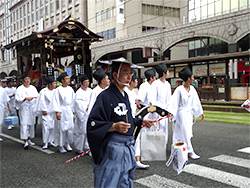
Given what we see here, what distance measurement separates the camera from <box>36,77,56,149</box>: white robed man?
6984 mm

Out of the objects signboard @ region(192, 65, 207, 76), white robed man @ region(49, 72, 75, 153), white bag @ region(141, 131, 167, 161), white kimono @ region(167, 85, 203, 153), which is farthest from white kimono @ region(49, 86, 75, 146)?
signboard @ region(192, 65, 207, 76)

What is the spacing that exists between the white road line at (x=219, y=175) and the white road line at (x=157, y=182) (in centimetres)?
59

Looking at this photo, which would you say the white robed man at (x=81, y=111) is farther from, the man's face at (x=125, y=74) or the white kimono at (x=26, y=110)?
the man's face at (x=125, y=74)

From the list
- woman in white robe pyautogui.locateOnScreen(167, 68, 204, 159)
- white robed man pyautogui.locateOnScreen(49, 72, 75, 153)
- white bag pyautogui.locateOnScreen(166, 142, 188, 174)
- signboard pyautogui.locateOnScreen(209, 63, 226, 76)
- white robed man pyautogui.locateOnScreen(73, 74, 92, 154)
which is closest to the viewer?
white bag pyautogui.locateOnScreen(166, 142, 188, 174)

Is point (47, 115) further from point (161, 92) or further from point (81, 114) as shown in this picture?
point (161, 92)

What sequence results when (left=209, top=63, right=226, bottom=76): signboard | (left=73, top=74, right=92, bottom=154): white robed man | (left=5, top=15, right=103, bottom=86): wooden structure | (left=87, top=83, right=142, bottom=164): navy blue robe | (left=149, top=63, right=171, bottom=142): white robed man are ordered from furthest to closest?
(left=209, top=63, right=226, bottom=76): signboard
(left=5, top=15, right=103, bottom=86): wooden structure
(left=73, top=74, right=92, bottom=154): white robed man
(left=149, top=63, right=171, bottom=142): white robed man
(left=87, top=83, right=142, bottom=164): navy blue robe

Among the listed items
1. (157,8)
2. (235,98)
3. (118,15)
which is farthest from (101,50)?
(235,98)

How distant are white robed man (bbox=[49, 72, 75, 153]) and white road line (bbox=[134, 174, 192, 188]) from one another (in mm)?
2796

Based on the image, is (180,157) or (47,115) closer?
(180,157)

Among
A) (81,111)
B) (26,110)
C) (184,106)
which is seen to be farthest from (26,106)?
(184,106)

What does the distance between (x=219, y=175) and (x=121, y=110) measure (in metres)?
2.74

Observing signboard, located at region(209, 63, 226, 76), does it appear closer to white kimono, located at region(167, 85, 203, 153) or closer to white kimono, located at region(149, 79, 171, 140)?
white kimono, located at region(149, 79, 171, 140)

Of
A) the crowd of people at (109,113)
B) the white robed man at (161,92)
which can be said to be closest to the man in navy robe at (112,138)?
the crowd of people at (109,113)

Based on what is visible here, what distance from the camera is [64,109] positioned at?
21.9 ft
